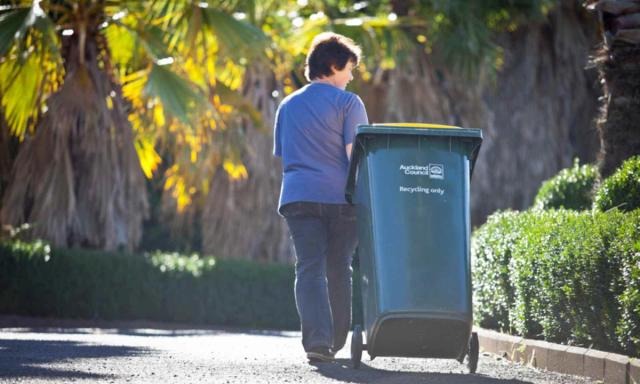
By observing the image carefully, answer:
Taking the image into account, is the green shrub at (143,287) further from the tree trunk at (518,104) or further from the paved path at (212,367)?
the paved path at (212,367)

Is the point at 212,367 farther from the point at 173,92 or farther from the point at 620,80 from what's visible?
the point at 173,92

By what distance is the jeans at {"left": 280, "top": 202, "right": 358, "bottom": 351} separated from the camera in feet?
23.7

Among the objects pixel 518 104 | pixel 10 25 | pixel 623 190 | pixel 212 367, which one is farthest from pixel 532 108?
pixel 212 367

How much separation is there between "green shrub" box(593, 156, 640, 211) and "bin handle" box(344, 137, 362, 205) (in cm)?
195

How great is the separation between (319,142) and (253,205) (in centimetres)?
1183

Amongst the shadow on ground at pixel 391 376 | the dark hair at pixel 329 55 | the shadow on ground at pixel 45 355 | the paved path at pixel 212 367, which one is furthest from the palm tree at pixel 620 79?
the shadow on ground at pixel 45 355

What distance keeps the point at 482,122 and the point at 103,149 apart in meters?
7.39

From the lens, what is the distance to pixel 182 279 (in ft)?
52.9

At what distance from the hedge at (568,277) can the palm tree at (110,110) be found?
6748 millimetres

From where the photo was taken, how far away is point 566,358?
7305 mm

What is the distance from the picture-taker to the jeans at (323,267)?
7215 millimetres

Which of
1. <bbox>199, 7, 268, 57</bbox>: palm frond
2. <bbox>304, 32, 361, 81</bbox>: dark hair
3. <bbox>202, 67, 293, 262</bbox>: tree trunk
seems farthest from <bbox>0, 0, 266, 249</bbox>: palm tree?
<bbox>304, 32, 361, 81</bbox>: dark hair

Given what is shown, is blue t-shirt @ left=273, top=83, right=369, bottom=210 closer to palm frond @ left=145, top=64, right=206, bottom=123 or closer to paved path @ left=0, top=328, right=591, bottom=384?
paved path @ left=0, top=328, right=591, bottom=384

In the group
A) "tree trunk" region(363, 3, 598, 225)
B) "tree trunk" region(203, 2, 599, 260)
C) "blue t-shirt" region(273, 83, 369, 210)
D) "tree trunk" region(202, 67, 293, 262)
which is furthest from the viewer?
"tree trunk" region(363, 3, 598, 225)
